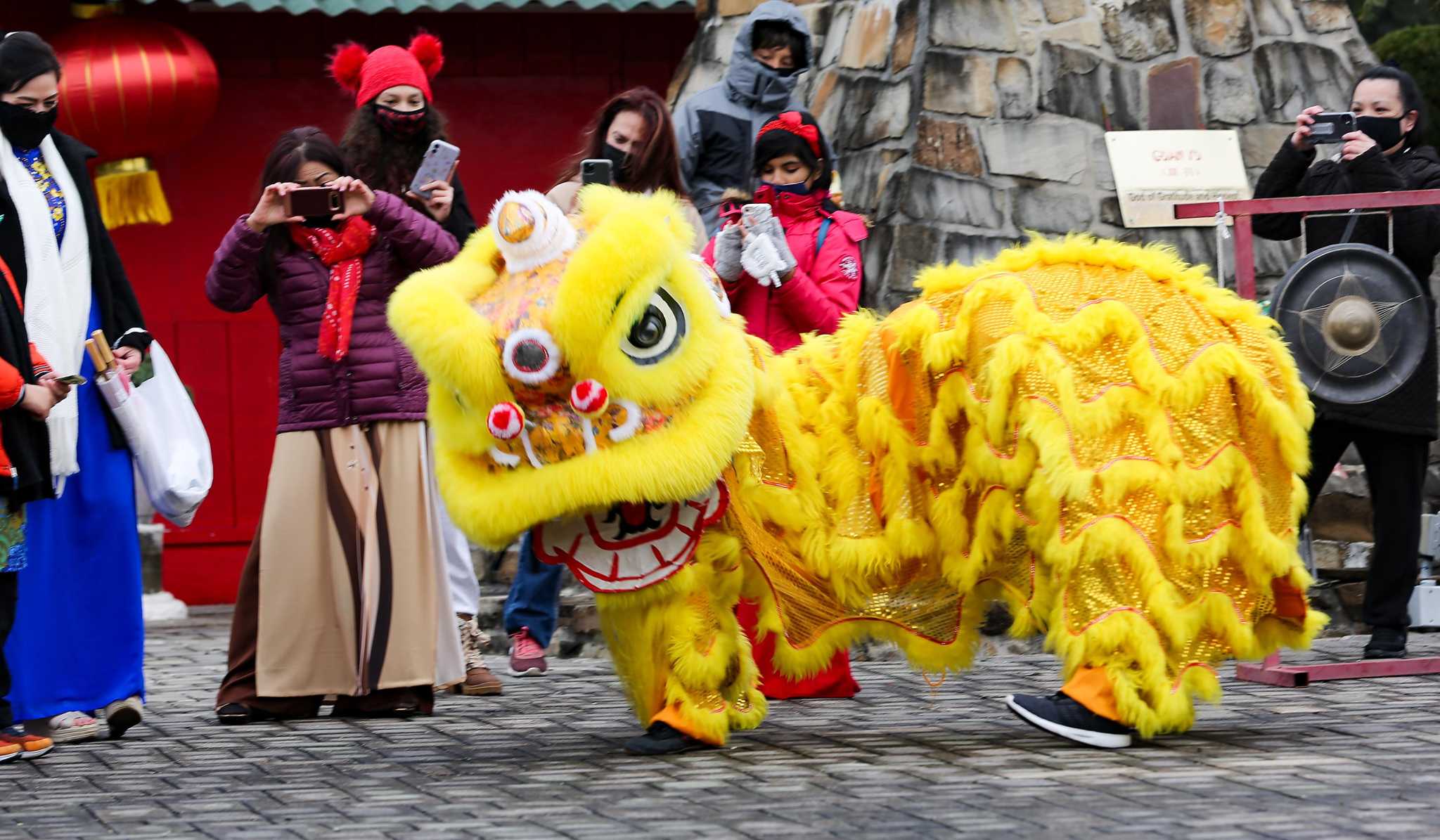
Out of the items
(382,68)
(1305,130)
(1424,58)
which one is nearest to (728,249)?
(382,68)

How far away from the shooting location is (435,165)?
6516mm

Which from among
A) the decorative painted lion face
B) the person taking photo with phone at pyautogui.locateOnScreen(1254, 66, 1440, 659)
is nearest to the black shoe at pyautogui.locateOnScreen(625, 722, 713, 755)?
the decorative painted lion face

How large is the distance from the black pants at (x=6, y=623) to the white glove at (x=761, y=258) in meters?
2.47

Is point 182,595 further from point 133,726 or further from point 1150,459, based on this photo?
point 1150,459

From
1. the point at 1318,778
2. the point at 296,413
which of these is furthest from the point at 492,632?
the point at 1318,778

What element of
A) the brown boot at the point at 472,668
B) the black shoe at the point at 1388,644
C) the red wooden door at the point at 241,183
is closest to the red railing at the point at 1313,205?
the black shoe at the point at 1388,644

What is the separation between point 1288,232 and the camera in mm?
7047

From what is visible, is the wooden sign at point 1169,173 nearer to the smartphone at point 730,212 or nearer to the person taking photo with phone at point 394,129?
the smartphone at point 730,212

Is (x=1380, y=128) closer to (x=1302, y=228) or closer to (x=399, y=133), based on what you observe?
(x=1302, y=228)

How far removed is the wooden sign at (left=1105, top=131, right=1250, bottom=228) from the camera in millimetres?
8609

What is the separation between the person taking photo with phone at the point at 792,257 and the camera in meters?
6.45

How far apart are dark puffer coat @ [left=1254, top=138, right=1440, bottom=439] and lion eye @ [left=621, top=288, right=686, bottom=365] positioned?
2.57m

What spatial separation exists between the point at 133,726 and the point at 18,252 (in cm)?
158

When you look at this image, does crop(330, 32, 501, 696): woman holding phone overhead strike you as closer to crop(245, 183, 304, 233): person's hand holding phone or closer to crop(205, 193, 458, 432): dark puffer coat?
crop(205, 193, 458, 432): dark puffer coat
